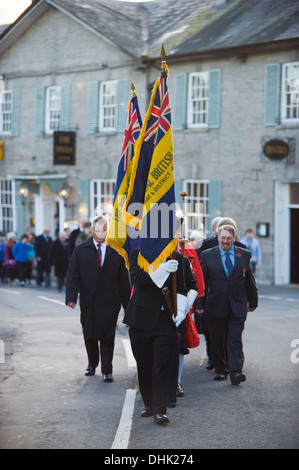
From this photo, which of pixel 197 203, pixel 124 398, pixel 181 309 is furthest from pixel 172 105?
pixel 181 309

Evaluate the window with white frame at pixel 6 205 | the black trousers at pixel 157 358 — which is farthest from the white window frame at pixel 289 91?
the black trousers at pixel 157 358

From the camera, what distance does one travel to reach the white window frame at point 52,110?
32062mm

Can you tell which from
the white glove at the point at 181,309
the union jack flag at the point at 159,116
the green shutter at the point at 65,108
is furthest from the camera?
the green shutter at the point at 65,108

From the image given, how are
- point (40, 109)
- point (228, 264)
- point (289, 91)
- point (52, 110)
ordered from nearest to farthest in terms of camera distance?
point (228, 264)
point (289, 91)
point (52, 110)
point (40, 109)

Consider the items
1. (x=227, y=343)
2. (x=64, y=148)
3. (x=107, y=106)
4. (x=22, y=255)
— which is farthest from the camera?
(x=64, y=148)

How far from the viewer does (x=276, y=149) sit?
24656mm

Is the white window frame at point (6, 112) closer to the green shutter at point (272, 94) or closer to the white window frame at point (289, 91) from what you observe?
the green shutter at point (272, 94)

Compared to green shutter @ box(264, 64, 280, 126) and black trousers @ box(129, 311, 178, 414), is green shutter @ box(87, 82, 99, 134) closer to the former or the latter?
green shutter @ box(264, 64, 280, 126)

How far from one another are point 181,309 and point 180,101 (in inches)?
775

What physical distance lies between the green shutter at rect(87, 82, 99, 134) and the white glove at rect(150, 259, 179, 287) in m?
22.6

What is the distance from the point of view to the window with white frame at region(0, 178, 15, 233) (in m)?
34.3

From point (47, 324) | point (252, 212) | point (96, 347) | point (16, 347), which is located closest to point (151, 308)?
point (96, 347)

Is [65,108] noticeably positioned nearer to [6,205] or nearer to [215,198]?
[6,205]

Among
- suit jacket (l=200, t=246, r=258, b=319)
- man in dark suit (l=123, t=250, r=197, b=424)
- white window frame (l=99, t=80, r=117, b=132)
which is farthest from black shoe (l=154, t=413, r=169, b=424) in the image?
white window frame (l=99, t=80, r=117, b=132)
